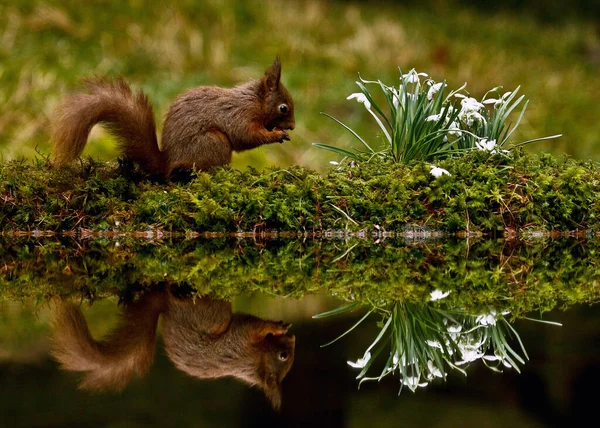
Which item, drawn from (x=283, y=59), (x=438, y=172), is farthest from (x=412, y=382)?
(x=283, y=59)

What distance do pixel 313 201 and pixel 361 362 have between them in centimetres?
344

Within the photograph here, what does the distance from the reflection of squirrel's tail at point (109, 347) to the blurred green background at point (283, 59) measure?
23.2 feet

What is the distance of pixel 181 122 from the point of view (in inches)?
249

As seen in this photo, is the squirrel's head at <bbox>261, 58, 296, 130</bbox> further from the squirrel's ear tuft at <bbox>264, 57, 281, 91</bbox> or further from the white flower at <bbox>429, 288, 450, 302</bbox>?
the white flower at <bbox>429, 288, 450, 302</bbox>

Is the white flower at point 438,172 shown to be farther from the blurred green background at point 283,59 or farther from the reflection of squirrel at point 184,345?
the blurred green background at point 283,59

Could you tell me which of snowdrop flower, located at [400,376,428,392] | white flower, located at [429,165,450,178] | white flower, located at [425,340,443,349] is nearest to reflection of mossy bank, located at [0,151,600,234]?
white flower, located at [429,165,450,178]

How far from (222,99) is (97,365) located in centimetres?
382

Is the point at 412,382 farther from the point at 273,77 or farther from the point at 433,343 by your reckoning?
the point at 273,77

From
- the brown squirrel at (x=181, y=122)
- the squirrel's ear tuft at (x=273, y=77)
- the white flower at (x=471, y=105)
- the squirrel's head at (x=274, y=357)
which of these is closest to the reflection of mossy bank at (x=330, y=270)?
the squirrel's head at (x=274, y=357)

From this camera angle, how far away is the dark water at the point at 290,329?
2.45 m

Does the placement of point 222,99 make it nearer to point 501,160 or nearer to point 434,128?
point 434,128

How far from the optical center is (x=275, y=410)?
8.13ft

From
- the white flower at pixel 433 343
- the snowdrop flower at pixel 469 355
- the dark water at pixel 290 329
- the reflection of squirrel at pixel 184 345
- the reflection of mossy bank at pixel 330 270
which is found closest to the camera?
the dark water at pixel 290 329

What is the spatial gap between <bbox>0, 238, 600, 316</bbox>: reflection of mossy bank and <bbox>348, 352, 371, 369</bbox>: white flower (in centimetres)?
81
